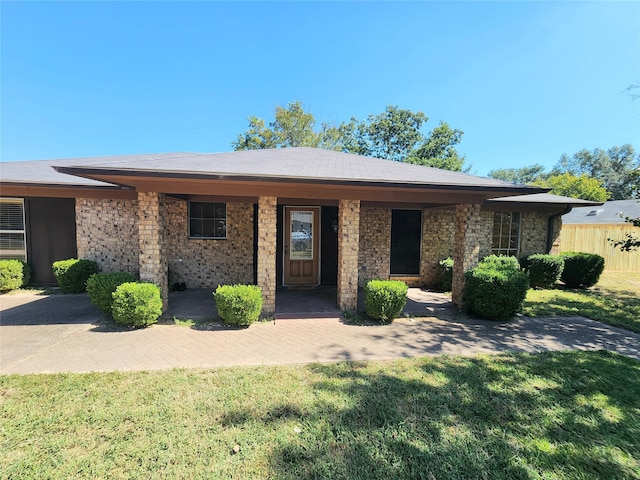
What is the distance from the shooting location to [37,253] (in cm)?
791

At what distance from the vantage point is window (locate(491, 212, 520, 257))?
9703mm

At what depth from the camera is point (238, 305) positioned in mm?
5062

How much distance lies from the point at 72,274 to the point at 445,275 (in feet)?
34.9

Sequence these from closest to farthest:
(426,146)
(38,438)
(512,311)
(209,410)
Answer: (38,438), (209,410), (512,311), (426,146)

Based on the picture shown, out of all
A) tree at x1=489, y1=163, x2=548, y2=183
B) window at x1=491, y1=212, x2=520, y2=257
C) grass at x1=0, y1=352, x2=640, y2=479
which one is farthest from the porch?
tree at x1=489, y1=163, x2=548, y2=183

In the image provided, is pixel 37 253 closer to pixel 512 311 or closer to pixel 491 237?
pixel 512 311

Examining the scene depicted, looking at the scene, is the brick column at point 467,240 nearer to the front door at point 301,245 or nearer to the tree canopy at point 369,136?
the front door at point 301,245

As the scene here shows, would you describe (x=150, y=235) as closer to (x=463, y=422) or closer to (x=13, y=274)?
(x=13, y=274)

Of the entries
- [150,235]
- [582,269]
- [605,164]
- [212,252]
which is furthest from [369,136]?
[605,164]

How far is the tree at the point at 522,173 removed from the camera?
51406mm

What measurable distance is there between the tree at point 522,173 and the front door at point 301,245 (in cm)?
5456

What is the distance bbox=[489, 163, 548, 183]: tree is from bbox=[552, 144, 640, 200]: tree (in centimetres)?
307

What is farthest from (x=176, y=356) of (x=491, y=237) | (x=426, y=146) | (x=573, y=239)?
(x=426, y=146)

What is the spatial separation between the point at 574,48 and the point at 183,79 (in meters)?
16.3
